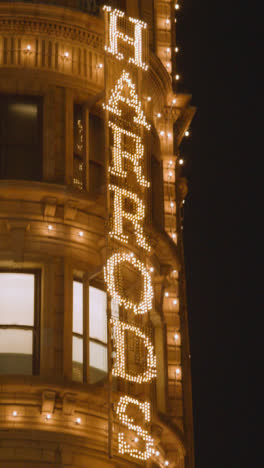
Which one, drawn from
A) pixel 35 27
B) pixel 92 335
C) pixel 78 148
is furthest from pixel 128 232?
pixel 35 27

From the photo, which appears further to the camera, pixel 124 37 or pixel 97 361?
pixel 124 37

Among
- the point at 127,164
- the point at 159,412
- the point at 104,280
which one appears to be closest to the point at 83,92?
the point at 127,164

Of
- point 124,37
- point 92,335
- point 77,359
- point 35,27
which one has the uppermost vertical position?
point 124,37

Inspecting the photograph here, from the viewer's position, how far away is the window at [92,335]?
32812 millimetres

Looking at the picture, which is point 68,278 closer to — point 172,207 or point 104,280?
point 104,280

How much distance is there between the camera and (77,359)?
32.8m

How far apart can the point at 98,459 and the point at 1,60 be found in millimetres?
10570

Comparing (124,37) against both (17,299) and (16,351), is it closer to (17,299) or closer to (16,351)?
(17,299)

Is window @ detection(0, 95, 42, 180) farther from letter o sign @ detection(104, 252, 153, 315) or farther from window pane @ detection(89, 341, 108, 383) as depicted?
window pane @ detection(89, 341, 108, 383)

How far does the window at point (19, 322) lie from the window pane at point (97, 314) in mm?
1429

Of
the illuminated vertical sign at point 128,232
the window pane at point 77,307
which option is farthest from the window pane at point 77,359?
the illuminated vertical sign at point 128,232

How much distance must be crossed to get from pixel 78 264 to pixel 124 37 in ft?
22.3

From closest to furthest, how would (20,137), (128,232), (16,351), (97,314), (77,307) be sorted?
(16,351), (77,307), (97,314), (128,232), (20,137)

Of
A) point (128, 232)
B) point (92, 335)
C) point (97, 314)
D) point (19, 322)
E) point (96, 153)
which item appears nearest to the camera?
point (19, 322)
